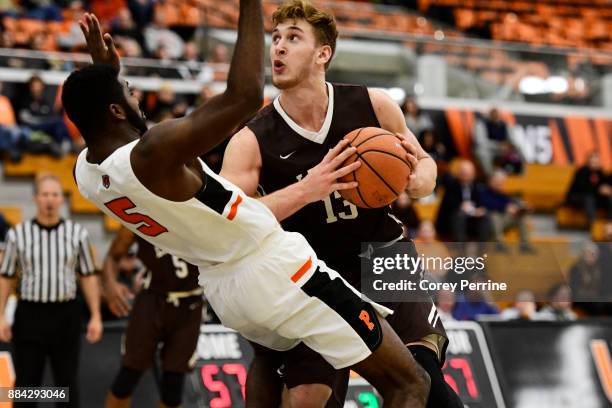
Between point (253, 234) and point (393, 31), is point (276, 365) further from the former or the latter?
point (393, 31)

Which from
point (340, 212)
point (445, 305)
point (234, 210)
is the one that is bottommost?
point (234, 210)

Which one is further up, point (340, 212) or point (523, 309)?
point (523, 309)

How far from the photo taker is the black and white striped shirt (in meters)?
8.66

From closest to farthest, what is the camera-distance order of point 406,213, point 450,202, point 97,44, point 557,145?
1. point 97,44
2. point 406,213
3. point 450,202
4. point 557,145

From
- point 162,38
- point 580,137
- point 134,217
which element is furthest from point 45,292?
point 580,137

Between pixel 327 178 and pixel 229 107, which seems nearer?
pixel 229 107

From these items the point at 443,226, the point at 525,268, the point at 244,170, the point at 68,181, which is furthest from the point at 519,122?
the point at 244,170

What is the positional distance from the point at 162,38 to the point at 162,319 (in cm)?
789

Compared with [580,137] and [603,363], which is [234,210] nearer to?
[603,363]

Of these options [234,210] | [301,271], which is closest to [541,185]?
[301,271]

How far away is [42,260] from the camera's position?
8.67 meters

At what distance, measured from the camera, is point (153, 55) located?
51.4ft

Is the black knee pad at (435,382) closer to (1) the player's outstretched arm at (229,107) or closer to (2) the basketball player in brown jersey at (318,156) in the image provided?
(2) the basketball player in brown jersey at (318,156)

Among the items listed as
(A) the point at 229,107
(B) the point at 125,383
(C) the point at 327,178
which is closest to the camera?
(A) the point at 229,107
